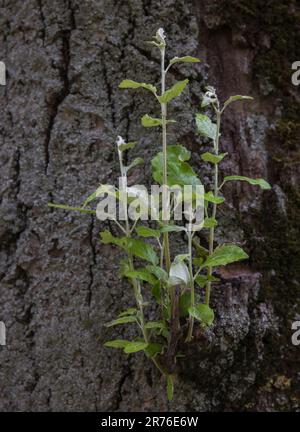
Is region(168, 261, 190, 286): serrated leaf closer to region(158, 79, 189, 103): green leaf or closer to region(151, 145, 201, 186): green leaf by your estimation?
region(151, 145, 201, 186): green leaf

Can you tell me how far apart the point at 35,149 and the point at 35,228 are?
0.22 metres

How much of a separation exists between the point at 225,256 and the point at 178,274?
11cm

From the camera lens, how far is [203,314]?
99 centimetres

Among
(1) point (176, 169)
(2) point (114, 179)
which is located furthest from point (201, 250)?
(2) point (114, 179)

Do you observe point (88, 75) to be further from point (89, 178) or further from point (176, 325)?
point (176, 325)

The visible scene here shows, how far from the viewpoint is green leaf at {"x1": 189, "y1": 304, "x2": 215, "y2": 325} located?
984 millimetres

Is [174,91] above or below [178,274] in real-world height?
above

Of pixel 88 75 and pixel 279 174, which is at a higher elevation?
pixel 88 75

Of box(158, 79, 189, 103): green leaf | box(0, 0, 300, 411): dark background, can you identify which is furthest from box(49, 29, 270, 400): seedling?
box(0, 0, 300, 411): dark background

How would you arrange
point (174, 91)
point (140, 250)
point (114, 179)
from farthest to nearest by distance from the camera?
point (114, 179)
point (140, 250)
point (174, 91)

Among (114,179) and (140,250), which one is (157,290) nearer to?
(140,250)

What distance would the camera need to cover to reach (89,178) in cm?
127

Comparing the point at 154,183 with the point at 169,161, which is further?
the point at 154,183
